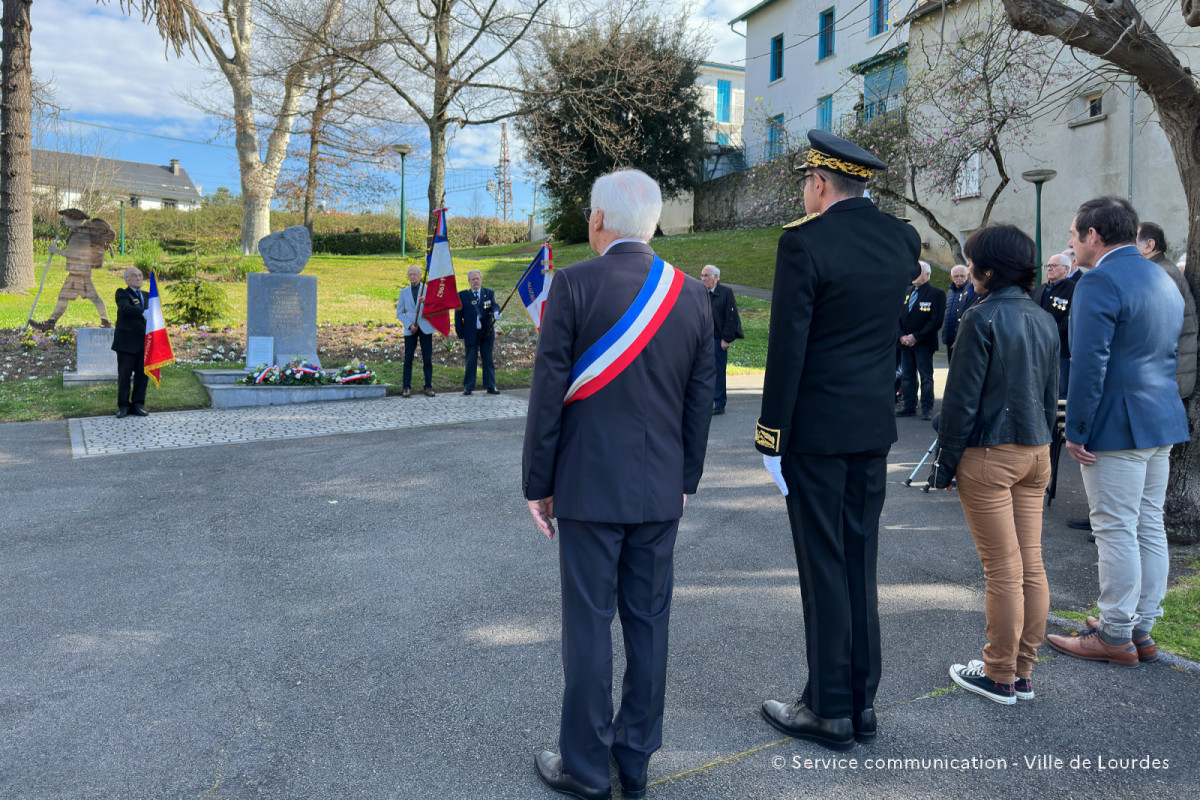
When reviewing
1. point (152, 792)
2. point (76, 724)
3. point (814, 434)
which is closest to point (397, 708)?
point (152, 792)

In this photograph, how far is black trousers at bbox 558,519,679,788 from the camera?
2.76 m

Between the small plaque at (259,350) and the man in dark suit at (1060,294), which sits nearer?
the man in dark suit at (1060,294)

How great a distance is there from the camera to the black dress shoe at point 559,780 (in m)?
2.75

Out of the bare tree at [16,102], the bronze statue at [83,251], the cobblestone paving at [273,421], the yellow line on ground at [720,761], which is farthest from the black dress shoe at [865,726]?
the bare tree at [16,102]

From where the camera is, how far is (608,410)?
275 cm

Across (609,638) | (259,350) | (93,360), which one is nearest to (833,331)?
(609,638)

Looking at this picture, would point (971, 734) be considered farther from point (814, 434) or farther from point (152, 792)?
point (152, 792)

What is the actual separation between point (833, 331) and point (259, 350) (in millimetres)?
11910

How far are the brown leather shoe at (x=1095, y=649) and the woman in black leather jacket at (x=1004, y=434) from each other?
0.61m

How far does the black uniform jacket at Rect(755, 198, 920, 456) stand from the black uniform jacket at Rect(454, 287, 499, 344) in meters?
9.99

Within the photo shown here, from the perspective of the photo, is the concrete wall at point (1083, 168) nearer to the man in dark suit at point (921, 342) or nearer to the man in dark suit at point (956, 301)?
the man in dark suit at point (921, 342)

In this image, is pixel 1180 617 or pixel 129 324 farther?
pixel 129 324

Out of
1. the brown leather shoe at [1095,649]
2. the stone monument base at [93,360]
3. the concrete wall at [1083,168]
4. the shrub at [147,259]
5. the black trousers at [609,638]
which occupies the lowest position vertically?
the brown leather shoe at [1095,649]

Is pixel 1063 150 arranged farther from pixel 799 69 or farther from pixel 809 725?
pixel 809 725
